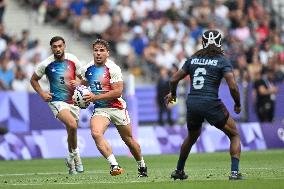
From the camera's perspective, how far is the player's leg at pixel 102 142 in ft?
59.5

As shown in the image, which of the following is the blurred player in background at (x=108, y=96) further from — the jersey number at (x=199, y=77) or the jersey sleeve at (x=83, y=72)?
the jersey number at (x=199, y=77)

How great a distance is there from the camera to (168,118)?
33312 millimetres

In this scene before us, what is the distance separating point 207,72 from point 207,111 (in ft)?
2.04

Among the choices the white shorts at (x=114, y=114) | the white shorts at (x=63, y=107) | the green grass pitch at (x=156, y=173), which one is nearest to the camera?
the green grass pitch at (x=156, y=173)

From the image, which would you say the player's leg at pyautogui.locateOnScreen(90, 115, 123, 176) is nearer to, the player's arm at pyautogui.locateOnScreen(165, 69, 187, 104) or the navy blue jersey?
the player's arm at pyautogui.locateOnScreen(165, 69, 187, 104)

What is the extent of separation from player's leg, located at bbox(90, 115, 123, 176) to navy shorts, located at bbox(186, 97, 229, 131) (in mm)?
1909

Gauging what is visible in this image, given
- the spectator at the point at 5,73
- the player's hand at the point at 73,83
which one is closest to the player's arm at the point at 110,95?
the player's hand at the point at 73,83

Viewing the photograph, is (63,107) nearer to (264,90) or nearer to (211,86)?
(211,86)

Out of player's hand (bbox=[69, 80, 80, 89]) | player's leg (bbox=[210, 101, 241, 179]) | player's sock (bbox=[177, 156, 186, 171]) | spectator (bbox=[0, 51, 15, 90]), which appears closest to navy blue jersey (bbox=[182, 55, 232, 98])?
player's leg (bbox=[210, 101, 241, 179])

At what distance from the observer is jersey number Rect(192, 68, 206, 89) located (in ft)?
55.1

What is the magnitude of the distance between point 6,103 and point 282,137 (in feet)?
26.4

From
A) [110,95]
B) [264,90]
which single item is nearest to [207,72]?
[110,95]

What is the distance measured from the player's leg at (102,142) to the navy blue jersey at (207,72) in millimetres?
2208

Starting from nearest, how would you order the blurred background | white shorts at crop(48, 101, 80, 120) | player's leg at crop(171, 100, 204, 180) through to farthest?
player's leg at crop(171, 100, 204, 180), white shorts at crop(48, 101, 80, 120), the blurred background
